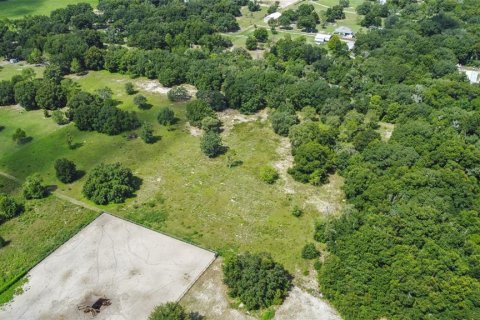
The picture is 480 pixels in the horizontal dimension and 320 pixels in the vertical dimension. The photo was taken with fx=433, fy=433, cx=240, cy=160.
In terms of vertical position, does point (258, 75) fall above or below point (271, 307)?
above

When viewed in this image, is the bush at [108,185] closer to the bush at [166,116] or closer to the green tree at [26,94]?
the bush at [166,116]

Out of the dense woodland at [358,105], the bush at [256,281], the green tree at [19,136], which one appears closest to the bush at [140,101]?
the dense woodland at [358,105]

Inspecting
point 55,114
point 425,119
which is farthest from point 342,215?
point 55,114

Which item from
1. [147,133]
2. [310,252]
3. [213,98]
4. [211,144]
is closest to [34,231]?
[147,133]

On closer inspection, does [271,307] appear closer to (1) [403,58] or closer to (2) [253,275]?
(2) [253,275]

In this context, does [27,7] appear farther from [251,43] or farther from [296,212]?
[296,212]

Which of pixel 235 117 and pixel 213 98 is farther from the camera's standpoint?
pixel 235 117
